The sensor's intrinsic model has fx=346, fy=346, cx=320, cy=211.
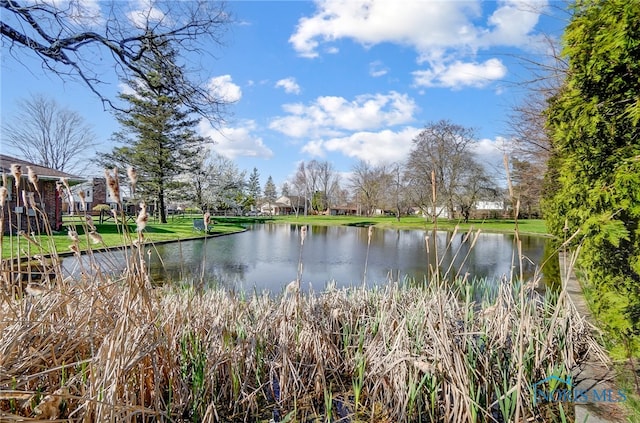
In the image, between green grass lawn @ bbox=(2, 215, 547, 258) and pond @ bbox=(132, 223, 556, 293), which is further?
pond @ bbox=(132, 223, 556, 293)

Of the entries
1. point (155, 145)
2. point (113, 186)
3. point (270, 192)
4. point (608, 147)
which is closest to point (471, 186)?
point (155, 145)

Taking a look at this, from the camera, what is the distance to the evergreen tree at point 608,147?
6.44 ft

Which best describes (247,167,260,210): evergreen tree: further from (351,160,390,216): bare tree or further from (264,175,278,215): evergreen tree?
(351,160,390,216): bare tree

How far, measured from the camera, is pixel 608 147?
2242 mm

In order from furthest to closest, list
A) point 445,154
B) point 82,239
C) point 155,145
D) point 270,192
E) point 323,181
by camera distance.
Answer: point 270,192
point 323,181
point 445,154
point 155,145
point 82,239

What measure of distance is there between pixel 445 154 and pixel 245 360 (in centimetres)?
2637

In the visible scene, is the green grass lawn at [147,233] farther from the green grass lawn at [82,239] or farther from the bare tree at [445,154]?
the bare tree at [445,154]

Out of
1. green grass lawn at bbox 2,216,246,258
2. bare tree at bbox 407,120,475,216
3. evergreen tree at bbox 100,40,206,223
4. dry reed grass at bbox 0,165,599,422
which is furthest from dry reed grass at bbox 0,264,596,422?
bare tree at bbox 407,120,475,216

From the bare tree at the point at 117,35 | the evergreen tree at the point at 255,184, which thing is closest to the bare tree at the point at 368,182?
the evergreen tree at the point at 255,184

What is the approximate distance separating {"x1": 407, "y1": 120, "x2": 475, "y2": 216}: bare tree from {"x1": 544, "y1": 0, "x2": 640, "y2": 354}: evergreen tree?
78.6ft

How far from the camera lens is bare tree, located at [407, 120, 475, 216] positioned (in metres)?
25.8

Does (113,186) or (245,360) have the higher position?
(113,186)

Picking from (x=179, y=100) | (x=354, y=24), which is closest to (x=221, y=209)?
(x=179, y=100)

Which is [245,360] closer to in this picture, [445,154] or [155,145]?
[155,145]
